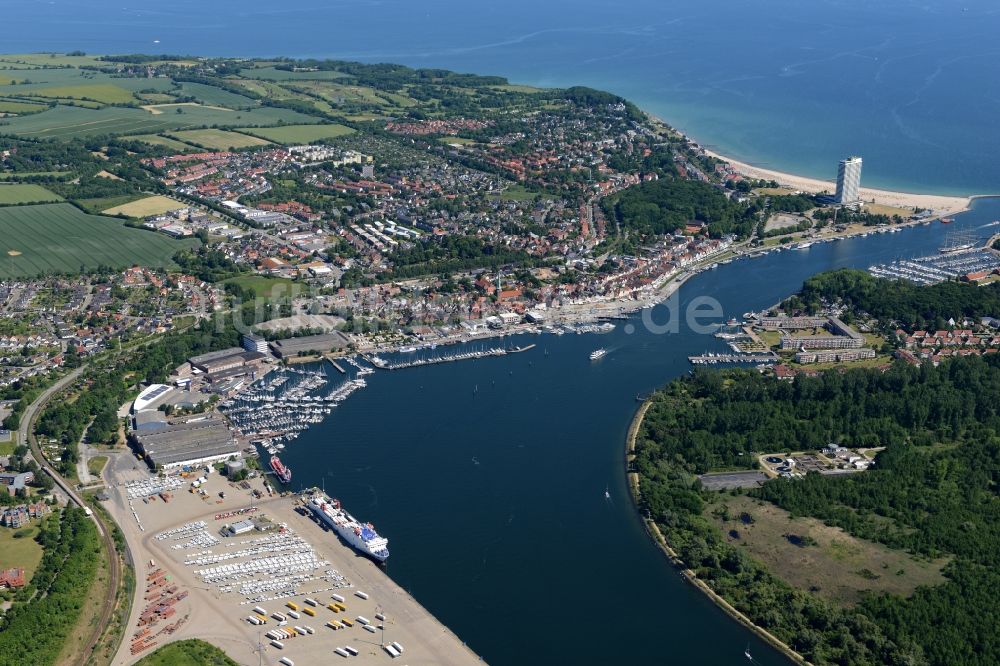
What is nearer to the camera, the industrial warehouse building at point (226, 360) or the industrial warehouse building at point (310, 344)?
the industrial warehouse building at point (226, 360)

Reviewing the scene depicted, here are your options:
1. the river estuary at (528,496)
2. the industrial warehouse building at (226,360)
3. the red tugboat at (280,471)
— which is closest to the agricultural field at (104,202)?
the industrial warehouse building at (226,360)

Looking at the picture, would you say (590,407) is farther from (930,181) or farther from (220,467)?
(930,181)

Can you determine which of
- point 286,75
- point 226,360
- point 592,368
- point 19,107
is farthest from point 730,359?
point 286,75

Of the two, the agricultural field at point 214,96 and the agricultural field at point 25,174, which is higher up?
the agricultural field at point 214,96

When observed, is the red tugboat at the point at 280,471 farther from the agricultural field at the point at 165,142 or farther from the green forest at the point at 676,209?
the agricultural field at the point at 165,142

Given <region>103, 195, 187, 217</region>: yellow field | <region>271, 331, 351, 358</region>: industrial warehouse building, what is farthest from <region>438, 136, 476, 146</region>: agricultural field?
<region>271, 331, 351, 358</region>: industrial warehouse building

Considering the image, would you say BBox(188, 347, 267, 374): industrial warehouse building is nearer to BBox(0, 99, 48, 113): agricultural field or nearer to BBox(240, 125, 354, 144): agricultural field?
BBox(240, 125, 354, 144): agricultural field
